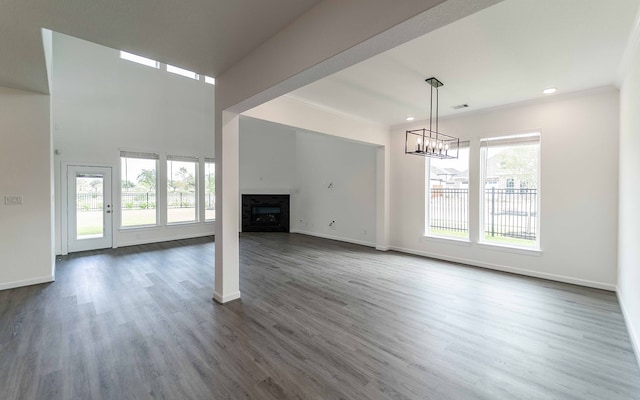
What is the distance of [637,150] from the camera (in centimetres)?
251

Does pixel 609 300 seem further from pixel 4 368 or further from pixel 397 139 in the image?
pixel 4 368

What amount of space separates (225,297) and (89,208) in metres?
5.12

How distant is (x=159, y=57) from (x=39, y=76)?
1840 mm

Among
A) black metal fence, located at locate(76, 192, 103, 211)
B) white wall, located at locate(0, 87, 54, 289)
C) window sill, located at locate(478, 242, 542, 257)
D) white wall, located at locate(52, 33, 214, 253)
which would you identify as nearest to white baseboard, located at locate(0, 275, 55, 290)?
white wall, located at locate(0, 87, 54, 289)

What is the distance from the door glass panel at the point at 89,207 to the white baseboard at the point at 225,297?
483 cm

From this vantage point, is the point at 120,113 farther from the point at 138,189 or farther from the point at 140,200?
the point at 140,200

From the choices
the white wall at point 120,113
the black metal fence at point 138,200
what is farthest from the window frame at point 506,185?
the black metal fence at point 138,200

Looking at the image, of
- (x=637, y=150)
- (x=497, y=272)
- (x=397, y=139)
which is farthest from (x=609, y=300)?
(x=397, y=139)

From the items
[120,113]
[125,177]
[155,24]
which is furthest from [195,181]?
[155,24]

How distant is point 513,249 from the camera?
4.72 metres

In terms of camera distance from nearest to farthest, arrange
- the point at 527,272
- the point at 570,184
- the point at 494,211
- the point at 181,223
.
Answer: the point at 570,184 < the point at 527,272 < the point at 494,211 < the point at 181,223

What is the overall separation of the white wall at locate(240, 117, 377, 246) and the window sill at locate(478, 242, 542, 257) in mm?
2526

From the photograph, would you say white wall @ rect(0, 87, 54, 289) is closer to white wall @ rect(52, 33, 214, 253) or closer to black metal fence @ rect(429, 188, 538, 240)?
white wall @ rect(52, 33, 214, 253)

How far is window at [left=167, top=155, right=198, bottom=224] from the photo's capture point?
25.1 ft
